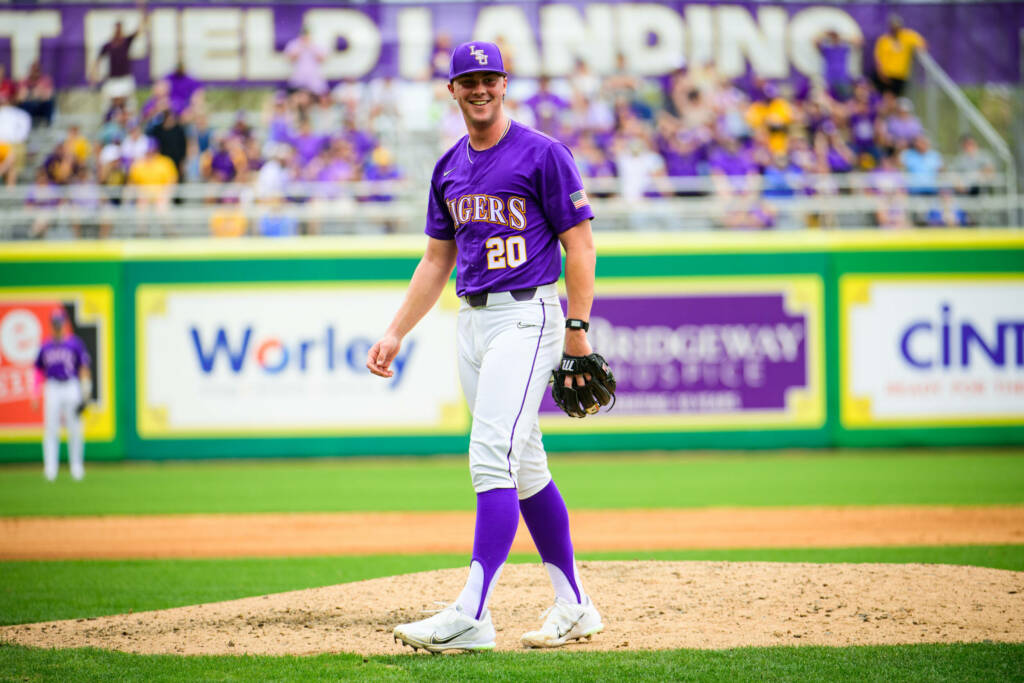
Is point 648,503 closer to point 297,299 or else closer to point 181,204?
point 297,299

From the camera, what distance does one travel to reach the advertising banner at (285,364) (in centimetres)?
1409

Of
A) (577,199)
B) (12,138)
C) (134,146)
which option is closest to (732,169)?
A: (134,146)

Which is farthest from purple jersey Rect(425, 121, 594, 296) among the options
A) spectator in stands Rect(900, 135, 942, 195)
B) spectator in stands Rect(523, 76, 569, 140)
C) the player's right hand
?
spectator in stands Rect(900, 135, 942, 195)

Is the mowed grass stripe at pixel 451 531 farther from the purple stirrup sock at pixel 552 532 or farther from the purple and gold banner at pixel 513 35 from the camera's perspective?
the purple and gold banner at pixel 513 35

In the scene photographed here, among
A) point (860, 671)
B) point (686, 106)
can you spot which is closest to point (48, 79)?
point (686, 106)

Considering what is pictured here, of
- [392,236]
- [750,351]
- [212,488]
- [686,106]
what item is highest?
[686,106]

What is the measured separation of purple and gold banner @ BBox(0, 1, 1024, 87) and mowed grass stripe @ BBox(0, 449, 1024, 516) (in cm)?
592

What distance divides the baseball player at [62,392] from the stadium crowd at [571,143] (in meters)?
2.28

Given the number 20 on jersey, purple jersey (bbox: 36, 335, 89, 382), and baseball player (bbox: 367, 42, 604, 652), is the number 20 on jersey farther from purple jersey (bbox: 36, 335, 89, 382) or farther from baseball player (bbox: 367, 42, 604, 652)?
purple jersey (bbox: 36, 335, 89, 382)

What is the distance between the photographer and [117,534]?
881cm

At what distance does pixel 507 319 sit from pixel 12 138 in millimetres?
13054

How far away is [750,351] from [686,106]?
3.92 m

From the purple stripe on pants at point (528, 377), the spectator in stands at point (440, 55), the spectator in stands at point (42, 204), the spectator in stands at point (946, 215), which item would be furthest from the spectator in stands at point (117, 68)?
the purple stripe on pants at point (528, 377)

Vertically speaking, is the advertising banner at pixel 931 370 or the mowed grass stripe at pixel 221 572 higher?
the advertising banner at pixel 931 370
